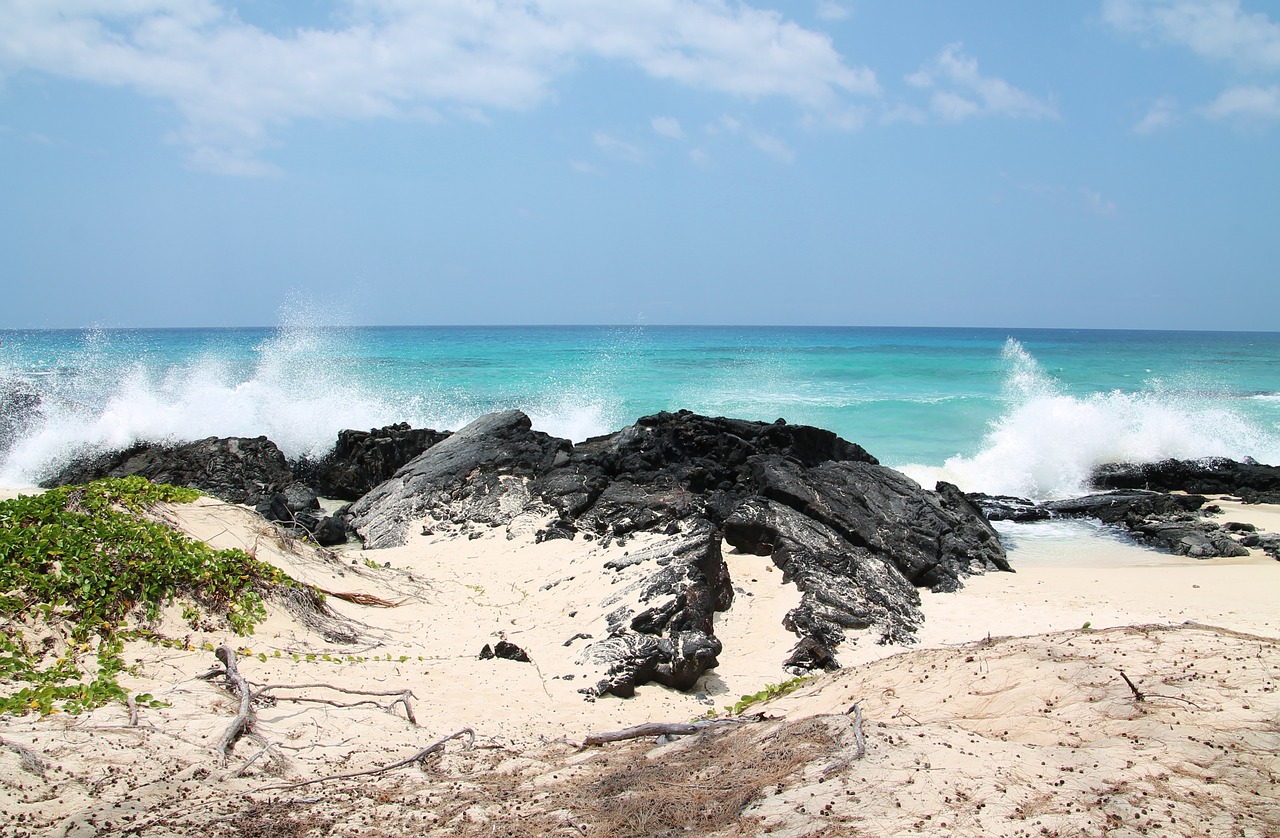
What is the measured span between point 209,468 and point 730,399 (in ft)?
72.8

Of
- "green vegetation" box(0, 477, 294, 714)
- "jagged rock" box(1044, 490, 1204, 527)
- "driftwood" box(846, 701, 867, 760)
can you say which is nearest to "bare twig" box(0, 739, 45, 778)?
"green vegetation" box(0, 477, 294, 714)

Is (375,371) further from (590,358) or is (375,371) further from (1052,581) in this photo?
(1052,581)

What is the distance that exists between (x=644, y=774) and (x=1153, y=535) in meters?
11.8

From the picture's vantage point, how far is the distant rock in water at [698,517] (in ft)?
25.1

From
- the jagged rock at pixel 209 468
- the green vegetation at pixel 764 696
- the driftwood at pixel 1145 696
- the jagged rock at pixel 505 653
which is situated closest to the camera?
the driftwood at pixel 1145 696

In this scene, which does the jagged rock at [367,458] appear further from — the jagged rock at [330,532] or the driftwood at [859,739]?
the driftwood at [859,739]

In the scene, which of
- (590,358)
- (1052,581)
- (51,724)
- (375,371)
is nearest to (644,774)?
(51,724)

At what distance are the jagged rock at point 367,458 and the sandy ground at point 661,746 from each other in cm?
734

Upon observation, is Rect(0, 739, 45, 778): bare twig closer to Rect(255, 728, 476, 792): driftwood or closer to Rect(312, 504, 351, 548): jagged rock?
Rect(255, 728, 476, 792): driftwood

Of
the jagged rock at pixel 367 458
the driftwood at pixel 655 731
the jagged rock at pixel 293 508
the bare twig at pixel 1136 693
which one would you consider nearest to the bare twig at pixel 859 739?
the driftwood at pixel 655 731

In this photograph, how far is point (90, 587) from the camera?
571 centimetres

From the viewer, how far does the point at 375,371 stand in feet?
141

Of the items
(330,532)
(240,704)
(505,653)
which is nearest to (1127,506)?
(505,653)

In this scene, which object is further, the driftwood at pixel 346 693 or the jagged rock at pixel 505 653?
the jagged rock at pixel 505 653
